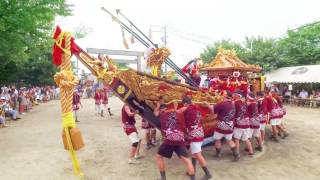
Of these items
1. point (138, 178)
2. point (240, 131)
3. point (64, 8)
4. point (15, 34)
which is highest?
point (64, 8)

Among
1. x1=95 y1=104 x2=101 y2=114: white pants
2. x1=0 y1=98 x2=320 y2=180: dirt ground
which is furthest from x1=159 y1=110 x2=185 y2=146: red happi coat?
x1=95 y1=104 x2=101 y2=114: white pants

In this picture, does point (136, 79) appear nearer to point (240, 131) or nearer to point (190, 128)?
point (190, 128)

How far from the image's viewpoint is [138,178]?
288 inches

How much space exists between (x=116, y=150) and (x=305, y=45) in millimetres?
21235

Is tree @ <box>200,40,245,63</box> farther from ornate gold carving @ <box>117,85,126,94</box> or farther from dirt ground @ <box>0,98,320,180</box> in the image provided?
ornate gold carving @ <box>117,85,126,94</box>

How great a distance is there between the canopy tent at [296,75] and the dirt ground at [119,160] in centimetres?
984

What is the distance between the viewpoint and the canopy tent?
21938 mm

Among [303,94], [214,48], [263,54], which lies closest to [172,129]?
[303,94]

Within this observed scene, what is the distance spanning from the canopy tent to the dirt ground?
984 cm

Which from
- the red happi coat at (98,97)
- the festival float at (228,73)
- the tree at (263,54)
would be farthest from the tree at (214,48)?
the festival float at (228,73)

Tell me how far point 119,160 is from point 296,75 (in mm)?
17603

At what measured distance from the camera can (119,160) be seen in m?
8.75

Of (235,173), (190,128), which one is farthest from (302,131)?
(190,128)

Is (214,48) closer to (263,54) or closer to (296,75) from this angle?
(263,54)
